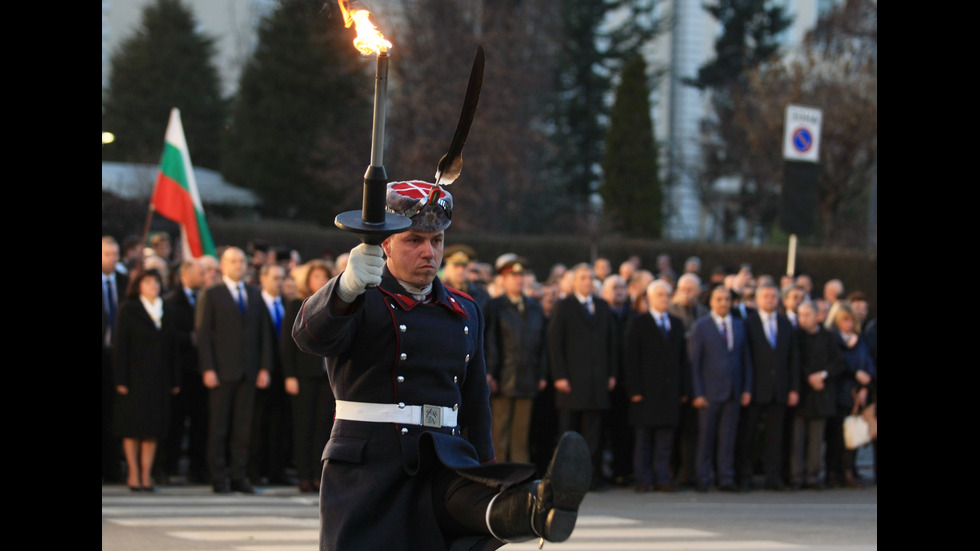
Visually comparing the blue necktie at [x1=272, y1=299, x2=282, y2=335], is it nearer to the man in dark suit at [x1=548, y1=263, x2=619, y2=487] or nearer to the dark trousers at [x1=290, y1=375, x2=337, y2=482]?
the dark trousers at [x1=290, y1=375, x2=337, y2=482]

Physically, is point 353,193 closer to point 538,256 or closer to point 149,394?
point 538,256

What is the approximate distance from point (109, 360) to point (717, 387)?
6.38 meters

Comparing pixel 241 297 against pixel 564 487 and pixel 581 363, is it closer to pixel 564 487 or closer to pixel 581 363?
pixel 581 363

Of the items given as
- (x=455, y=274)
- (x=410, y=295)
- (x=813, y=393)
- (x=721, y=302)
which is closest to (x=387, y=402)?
(x=410, y=295)

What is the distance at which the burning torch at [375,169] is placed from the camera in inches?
182

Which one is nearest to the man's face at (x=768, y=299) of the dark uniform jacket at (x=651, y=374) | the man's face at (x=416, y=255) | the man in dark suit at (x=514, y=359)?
the dark uniform jacket at (x=651, y=374)

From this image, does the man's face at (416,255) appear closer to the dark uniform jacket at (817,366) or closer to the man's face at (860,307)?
the dark uniform jacket at (817,366)

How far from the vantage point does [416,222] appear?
5168mm

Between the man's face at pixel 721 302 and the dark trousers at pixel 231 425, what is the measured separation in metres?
5.11

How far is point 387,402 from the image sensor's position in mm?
5105

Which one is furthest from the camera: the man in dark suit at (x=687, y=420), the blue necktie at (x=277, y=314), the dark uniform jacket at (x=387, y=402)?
the man in dark suit at (x=687, y=420)

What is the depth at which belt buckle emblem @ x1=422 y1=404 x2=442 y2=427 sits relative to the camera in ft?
16.9

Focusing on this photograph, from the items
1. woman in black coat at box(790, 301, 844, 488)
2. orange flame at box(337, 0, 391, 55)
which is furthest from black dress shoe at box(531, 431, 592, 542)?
woman in black coat at box(790, 301, 844, 488)

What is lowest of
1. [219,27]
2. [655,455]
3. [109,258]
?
[655,455]
